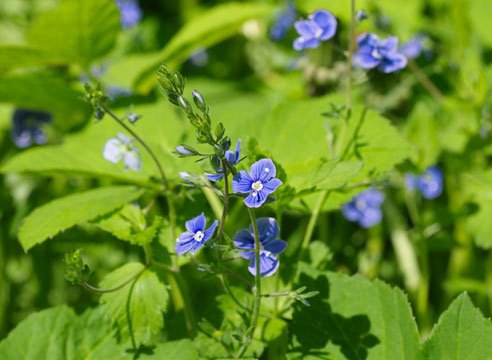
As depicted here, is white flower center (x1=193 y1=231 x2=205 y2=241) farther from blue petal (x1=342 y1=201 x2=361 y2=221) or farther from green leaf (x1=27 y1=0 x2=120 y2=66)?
green leaf (x1=27 y1=0 x2=120 y2=66)

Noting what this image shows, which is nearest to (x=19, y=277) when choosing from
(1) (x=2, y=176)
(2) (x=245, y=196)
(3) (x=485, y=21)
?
(1) (x=2, y=176)

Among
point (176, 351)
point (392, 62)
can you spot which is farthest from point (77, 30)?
point (176, 351)

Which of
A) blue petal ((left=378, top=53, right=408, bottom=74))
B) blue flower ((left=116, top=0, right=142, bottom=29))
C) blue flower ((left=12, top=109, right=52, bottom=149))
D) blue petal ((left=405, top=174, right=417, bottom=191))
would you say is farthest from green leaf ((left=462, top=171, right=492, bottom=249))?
blue flower ((left=116, top=0, right=142, bottom=29))

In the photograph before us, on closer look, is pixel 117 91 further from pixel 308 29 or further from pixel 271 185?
pixel 271 185

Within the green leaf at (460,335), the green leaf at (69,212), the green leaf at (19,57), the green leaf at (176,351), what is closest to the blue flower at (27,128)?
the green leaf at (19,57)

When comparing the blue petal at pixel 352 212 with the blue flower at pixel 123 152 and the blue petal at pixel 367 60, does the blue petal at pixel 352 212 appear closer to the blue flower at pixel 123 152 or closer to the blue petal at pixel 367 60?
the blue petal at pixel 367 60
